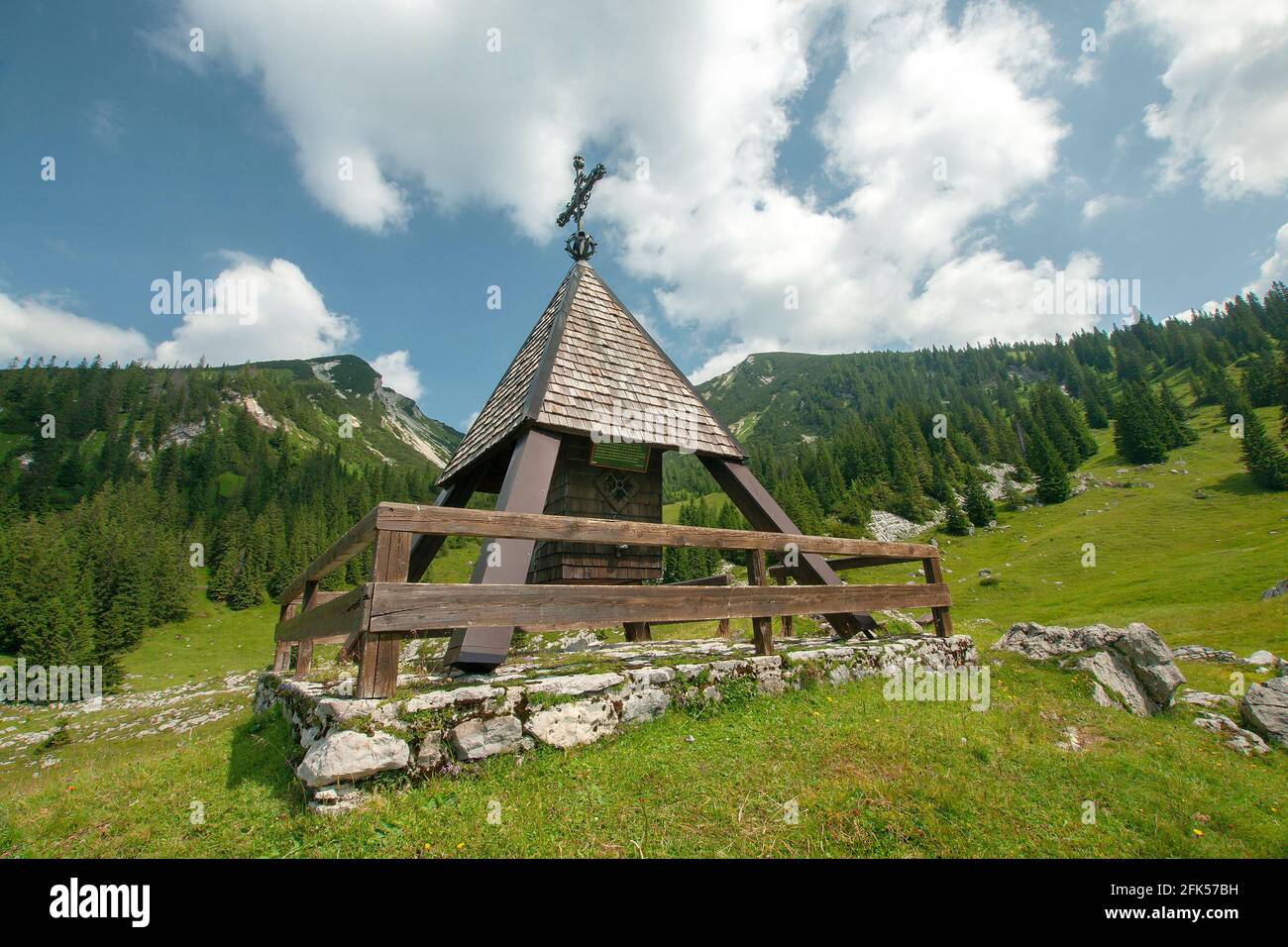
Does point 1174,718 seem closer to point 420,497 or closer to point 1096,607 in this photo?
point 1096,607

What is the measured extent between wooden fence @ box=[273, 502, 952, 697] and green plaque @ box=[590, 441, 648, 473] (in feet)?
9.10

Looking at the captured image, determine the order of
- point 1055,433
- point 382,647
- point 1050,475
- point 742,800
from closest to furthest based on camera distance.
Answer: point 742,800 < point 382,647 < point 1050,475 < point 1055,433

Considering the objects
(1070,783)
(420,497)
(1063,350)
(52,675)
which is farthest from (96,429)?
(1063,350)

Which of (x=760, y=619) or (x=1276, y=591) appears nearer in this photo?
(x=760, y=619)

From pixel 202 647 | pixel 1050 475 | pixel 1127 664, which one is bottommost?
pixel 202 647

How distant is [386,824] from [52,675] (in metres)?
65.0

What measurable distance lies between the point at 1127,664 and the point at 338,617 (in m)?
13.7

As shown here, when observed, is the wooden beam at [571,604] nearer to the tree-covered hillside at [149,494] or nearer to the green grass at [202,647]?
the tree-covered hillside at [149,494]

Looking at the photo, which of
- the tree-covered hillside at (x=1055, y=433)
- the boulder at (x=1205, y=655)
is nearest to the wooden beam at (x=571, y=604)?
the boulder at (x=1205, y=655)

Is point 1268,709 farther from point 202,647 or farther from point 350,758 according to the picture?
point 202,647

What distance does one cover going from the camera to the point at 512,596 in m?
5.51

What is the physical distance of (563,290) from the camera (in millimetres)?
11148

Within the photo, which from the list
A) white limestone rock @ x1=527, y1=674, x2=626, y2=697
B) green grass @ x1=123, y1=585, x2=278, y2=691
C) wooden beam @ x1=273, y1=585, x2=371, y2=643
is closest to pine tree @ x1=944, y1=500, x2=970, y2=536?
green grass @ x1=123, y1=585, x2=278, y2=691

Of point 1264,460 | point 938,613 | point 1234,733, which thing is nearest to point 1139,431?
point 1264,460
